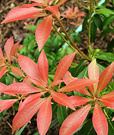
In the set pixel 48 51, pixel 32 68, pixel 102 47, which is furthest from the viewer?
pixel 102 47

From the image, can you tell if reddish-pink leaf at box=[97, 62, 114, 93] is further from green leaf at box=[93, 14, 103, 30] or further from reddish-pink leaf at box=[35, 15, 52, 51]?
green leaf at box=[93, 14, 103, 30]

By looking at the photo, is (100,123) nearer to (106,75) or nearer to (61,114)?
(106,75)

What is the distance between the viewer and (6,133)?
1.64m

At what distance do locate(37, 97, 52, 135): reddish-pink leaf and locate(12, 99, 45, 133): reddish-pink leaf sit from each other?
0.03 metres

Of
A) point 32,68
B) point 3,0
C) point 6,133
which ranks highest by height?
point 3,0

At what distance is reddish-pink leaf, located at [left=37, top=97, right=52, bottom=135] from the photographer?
52 cm

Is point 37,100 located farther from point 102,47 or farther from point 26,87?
point 102,47

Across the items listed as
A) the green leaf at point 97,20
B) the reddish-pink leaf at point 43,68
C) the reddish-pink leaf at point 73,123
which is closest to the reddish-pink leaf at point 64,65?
the reddish-pink leaf at point 43,68

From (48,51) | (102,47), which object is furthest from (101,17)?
(102,47)

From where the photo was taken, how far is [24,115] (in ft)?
1.80

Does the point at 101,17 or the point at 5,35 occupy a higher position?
the point at 5,35

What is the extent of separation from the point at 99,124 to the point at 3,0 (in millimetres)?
2772

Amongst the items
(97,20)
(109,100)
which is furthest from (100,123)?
(97,20)

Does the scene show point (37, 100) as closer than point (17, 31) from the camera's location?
Yes
